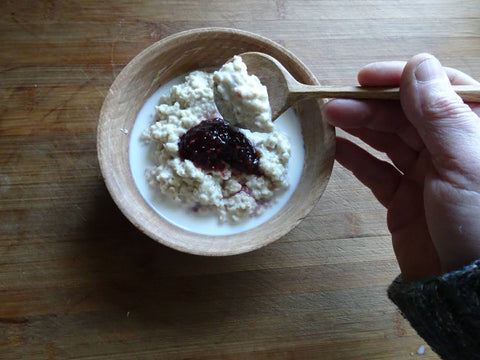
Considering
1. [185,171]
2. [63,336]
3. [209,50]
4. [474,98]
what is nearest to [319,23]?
[209,50]

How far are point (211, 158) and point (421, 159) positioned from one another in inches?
27.1

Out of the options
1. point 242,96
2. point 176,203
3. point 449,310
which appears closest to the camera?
point 449,310

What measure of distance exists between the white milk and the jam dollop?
14 centimetres

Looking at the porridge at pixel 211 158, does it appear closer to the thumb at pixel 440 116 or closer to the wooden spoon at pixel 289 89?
the wooden spoon at pixel 289 89

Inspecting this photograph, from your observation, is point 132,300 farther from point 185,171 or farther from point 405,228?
point 405,228

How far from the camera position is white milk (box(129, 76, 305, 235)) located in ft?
4.78

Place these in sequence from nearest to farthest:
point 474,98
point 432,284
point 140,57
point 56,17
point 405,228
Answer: point 432,284, point 474,98, point 140,57, point 405,228, point 56,17

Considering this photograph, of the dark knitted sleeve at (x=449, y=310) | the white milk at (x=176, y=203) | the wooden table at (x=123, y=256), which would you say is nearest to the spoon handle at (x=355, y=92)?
the white milk at (x=176, y=203)

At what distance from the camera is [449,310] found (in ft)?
3.75

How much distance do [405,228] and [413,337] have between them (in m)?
0.37

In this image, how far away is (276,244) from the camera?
1573 mm

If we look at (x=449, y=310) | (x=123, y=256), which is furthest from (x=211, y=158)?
(x=449, y=310)

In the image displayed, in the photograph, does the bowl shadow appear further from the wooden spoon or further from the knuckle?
the knuckle

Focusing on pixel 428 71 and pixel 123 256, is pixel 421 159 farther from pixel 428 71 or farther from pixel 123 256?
pixel 123 256
